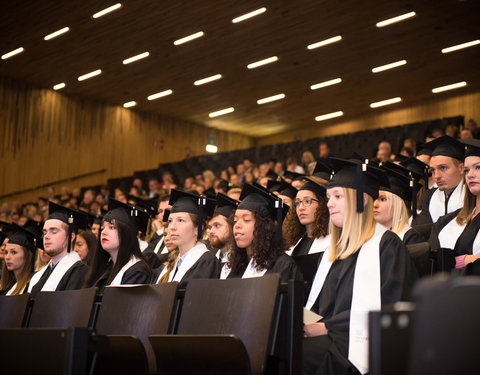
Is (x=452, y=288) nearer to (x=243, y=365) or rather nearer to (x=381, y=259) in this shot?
(x=243, y=365)

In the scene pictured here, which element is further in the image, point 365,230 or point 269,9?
point 269,9

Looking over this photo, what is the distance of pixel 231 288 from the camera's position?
3.10 meters

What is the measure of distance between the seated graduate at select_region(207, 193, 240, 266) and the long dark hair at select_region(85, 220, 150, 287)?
0.64 meters

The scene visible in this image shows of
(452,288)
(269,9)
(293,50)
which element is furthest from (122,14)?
(452,288)

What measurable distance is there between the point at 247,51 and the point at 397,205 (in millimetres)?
10654

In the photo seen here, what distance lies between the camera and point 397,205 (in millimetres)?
5008

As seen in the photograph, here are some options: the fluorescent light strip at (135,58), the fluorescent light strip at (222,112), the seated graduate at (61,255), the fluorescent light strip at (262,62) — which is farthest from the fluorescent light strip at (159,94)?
the seated graduate at (61,255)

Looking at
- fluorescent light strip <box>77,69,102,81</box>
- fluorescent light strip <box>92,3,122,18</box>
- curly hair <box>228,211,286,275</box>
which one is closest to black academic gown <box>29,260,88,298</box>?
curly hair <box>228,211,286,275</box>

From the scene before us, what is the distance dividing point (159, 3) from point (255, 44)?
291 cm

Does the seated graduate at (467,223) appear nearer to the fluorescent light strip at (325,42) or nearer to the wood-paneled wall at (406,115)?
the fluorescent light strip at (325,42)

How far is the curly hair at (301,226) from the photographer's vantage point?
536cm

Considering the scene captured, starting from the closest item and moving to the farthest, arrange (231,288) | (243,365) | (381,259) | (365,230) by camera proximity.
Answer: (243,365) < (231,288) < (381,259) < (365,230)

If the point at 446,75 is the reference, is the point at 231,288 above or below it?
below

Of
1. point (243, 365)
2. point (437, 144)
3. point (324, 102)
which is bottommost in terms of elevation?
point (243, 365)
